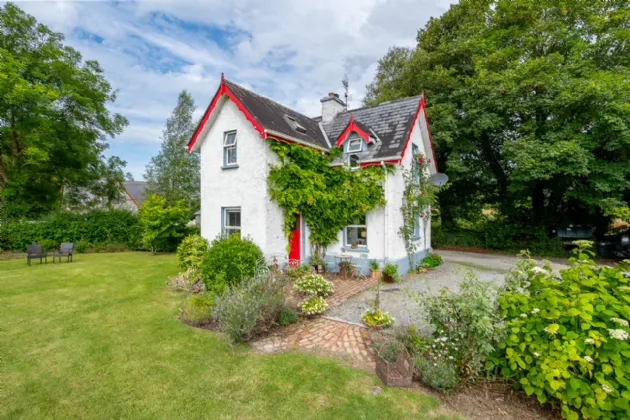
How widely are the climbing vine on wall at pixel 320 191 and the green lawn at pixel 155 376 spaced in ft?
18.7

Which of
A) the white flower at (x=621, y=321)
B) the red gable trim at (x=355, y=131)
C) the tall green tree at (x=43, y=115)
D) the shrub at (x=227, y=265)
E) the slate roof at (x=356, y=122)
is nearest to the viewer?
the white flower at (x=621, y=321)

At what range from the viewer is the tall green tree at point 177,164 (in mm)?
29703

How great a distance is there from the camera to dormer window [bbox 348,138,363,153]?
494 inches

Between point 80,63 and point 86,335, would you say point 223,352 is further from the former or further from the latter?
point 80,63

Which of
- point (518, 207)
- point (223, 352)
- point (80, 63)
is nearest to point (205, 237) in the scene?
point (223, 352)

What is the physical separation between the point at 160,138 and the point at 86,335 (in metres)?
30.1

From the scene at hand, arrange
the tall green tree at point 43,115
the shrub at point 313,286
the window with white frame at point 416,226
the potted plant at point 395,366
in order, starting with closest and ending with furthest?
the potted plant at point 395,366
the shrub at point 313,286
the window with white frame at point 416,226
the tall green tree at point 43,115

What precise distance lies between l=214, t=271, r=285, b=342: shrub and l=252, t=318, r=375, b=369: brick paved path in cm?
34

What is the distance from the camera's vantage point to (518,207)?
19.9 meters

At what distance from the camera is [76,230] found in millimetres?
20547

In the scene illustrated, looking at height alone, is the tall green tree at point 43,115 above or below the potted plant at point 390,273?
above

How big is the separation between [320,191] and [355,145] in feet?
9.96

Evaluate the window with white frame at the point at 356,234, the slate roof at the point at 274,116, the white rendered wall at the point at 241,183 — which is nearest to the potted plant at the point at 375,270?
the window with white frame at the point at 356,234

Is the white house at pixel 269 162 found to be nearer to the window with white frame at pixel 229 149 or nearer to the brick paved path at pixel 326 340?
the window with white frame at pixel 229 149
